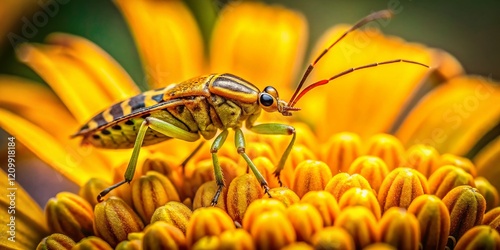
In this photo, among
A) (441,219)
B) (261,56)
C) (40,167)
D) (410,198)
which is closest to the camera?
(441,219)

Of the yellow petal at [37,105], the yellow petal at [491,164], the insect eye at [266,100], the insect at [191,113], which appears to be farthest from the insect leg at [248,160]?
the yellow petal at [491,164]

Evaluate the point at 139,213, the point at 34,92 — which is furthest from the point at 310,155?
the point at 34,92

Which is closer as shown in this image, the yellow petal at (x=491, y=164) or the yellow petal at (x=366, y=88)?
the yellow petal at (x=491, y=164)

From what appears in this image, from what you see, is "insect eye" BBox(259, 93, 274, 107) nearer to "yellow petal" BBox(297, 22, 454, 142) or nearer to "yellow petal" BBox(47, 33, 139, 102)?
"yellow petal" BBox(297, 22, 454, 142)

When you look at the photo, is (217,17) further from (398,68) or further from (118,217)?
(118,217)

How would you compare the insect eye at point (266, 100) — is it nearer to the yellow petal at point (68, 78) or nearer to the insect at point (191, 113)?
the insect at point (191, 113)
